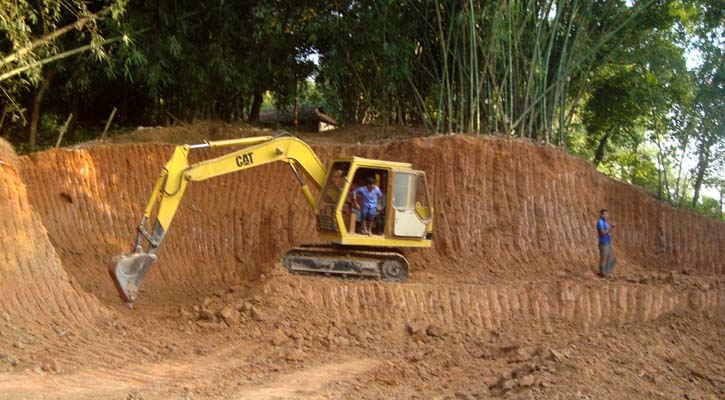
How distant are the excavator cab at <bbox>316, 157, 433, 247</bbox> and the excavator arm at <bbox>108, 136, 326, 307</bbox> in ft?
1.00

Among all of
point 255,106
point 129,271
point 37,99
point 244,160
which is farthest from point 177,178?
point 255,106

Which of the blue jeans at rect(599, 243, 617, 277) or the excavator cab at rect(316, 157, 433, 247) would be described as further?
the blue jeans at rect(599, 243, 617, 277)

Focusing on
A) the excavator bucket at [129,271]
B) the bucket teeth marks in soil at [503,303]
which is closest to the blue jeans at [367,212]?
the bucket teeth marks in soil at [503,303]

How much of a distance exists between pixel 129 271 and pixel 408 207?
416 centimetres

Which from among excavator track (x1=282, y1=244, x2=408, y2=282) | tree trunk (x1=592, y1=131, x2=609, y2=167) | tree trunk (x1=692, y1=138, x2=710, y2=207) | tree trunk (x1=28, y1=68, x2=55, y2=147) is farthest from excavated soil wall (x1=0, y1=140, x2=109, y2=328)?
tree trunk (x1=592, y1=131, x2=609, y2=167)

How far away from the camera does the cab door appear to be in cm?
1136

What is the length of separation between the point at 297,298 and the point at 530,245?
17.8ft

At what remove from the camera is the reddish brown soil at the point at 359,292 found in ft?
25.1

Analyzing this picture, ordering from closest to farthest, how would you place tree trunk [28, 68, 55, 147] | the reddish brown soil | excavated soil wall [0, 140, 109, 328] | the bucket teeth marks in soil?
the reddish brown soil → excavated soil wall [0, 140, 109, 328] → the bucket teeth marks in soil → tree trunk [28, 68, 55, 147]

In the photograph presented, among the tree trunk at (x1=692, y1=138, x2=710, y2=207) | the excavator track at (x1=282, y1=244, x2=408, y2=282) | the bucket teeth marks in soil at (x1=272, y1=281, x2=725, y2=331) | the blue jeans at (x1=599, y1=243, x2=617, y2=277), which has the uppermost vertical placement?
the tree trunk at (x1=692, y1=138, x2=710, y2=207)

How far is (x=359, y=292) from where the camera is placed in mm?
10547

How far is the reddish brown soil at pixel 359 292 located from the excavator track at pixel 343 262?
46 centimetres

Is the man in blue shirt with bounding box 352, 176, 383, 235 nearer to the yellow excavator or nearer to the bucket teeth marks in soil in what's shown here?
the yellow excavator

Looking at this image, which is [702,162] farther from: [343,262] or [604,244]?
[343,262]
